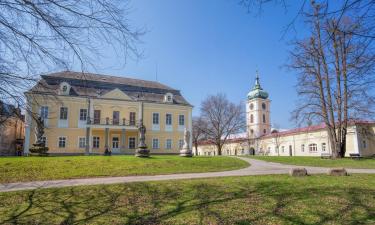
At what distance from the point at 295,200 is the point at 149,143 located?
30373 mm

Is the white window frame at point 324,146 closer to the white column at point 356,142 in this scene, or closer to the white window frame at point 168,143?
the white column at point 356,142

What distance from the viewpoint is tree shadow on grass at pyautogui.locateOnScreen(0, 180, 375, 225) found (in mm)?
6090

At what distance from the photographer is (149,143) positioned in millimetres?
36594

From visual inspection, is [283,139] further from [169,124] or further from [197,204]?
[197,204]

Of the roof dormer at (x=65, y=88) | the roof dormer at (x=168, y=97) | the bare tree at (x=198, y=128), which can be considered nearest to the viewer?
the roof dormer at (x=65, y=88)

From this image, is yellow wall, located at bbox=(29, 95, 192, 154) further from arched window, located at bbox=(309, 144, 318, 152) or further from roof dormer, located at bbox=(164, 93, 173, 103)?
arched window, located at bbox=(309, 144, 318, 152)

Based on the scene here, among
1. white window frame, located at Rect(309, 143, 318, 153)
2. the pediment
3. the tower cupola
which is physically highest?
the tower cupola

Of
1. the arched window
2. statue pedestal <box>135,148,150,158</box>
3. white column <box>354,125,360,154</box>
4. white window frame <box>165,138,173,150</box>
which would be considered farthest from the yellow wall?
white column <box>354,125,360,154</box>

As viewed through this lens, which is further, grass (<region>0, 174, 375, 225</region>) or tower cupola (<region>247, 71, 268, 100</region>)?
tower cupola (<region>247, 71, 268, 100</region>)

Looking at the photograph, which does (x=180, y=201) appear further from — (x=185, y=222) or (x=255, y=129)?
(x=255, y=129)

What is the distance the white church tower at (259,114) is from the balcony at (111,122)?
40047 millimetres

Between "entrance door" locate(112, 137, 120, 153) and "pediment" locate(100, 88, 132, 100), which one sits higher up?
"pediment" locate(100, 88, 132, 100)

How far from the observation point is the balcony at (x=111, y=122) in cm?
3325

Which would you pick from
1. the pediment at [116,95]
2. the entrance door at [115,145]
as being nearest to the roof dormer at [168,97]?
the pediment at [116,95]
